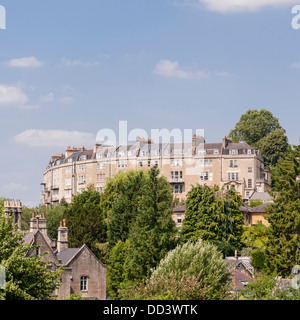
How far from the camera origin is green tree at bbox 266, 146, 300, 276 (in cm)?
5878

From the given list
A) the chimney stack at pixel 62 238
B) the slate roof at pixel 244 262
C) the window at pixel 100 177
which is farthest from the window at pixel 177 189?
the chimney stack at pixel 62 238

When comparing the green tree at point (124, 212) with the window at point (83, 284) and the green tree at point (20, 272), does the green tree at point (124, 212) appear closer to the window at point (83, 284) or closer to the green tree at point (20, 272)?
the window at point (83, 284)

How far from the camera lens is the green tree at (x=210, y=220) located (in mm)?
79525

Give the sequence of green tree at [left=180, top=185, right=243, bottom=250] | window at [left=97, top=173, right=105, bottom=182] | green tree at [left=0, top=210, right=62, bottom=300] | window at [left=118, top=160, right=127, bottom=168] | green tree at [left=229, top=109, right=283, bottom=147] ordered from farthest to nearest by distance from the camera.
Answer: green tree at [left=229, top=109, right=283, bottom=147] → window at [left=97, top=173, right=105, bottom=182] → window at [left=118, top=160, right=127, bottom=168] → green tree at [left=180, top=185, right=243, bottom=250] → green tree at [left=0, top=210, right=62, bottom=300]

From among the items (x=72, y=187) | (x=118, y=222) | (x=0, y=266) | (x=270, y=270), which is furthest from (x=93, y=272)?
(x=72, y=187)

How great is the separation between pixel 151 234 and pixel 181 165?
72.7m

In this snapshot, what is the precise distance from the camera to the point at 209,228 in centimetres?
8000

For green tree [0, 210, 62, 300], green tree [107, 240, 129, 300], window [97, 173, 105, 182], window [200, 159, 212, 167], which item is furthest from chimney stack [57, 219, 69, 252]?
window [97, 173, 105, 182]

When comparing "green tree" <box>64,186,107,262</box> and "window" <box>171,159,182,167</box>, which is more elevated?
"window" <box>171,159,182,167</box>

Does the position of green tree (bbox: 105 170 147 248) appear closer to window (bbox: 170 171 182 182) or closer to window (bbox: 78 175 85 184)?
window (bbox: 170 171 182 182)

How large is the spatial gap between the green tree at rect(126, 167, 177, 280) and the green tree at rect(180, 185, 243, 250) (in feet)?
37.2

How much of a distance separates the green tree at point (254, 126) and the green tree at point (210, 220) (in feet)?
233
